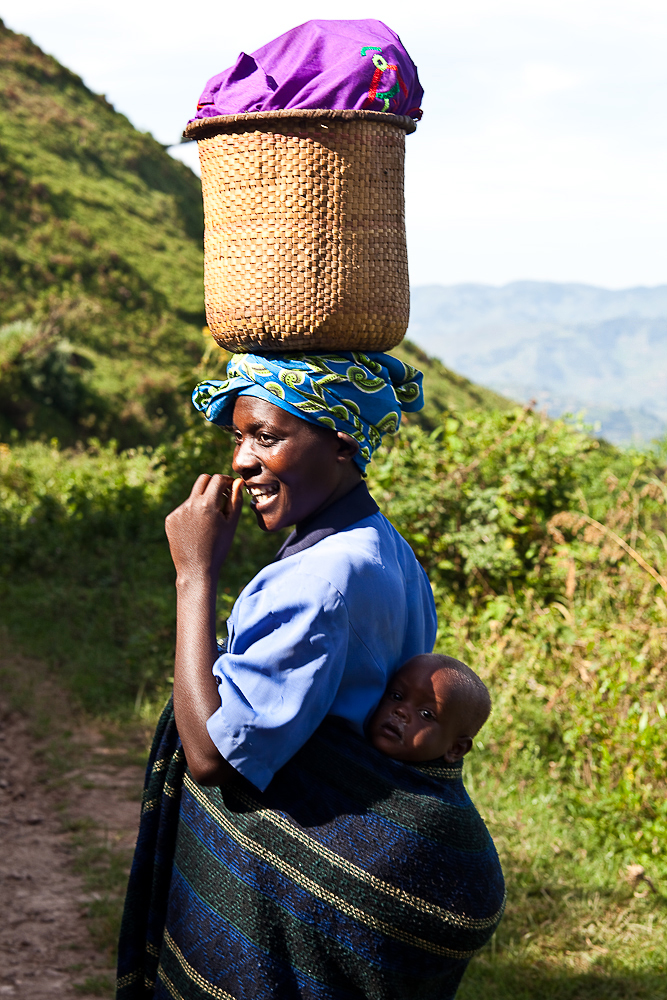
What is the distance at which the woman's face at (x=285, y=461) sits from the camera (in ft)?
5.40

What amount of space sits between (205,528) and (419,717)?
1.80ft

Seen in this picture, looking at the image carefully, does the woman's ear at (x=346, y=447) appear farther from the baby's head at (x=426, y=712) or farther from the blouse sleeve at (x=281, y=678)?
the baby's head at (x=426, y=712)

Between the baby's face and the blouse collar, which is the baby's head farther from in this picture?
the blouse collar

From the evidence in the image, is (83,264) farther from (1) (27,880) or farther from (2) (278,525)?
(2) (278,525)

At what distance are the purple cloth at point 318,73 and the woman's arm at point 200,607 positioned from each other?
73 centimetres

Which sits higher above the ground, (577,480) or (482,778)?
(577,480)

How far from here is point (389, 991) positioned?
1.57 m

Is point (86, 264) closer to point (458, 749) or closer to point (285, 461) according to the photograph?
point (285, 461)

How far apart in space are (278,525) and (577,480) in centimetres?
410

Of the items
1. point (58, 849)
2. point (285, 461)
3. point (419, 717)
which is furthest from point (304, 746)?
point (58, 849)

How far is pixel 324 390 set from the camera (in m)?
1.63

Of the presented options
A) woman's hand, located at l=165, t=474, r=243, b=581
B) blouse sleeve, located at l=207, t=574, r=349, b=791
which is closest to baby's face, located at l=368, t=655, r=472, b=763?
blouse sleeve, located at l=207, t=574, r=349, b=791

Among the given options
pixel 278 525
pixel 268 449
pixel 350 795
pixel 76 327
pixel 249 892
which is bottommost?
pixel 76 327

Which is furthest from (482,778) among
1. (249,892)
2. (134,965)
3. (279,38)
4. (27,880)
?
(279,38)
